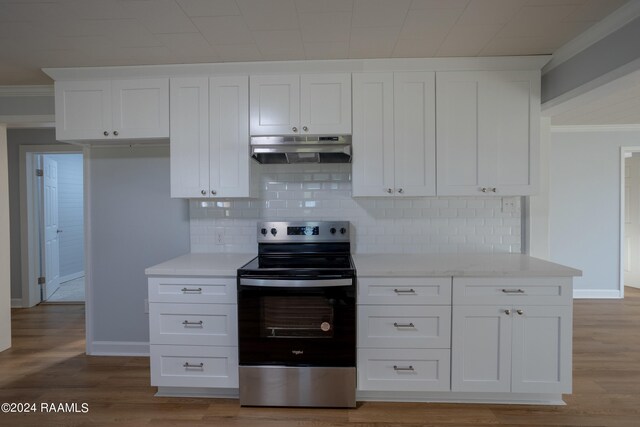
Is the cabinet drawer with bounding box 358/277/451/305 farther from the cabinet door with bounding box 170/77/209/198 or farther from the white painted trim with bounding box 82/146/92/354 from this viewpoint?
the white painted trim with bounding box 82/146/92/354

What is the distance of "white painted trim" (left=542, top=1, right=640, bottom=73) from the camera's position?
1768mm

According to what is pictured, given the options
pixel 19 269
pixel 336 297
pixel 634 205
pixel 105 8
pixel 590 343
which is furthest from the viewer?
pixel 634 205

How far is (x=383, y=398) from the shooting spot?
2.24 m

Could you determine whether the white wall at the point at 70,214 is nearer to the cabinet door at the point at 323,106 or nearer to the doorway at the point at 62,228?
the doorway at the point at 62,228

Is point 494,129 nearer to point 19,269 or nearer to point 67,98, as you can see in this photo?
point 67,98

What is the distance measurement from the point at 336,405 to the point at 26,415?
189 cm

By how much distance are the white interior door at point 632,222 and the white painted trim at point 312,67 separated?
4049mm

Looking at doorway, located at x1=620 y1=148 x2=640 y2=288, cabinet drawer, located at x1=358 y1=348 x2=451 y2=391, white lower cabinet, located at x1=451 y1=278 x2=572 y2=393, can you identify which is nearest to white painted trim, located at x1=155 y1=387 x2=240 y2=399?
cabinet drawer, located at x1=358 y1=348 x2=451 y2=391

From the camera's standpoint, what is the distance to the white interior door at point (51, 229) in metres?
4.54

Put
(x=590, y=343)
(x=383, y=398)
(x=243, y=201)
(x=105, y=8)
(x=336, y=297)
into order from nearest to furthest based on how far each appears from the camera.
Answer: (x=105, y=8), (x=336, y=297), (x=383, y=398), (x=243, y=201), (x=590, y=343)

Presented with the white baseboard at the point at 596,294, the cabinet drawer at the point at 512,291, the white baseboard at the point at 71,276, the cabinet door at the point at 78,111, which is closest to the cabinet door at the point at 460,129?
the cabinet drawer at the point at 512,291

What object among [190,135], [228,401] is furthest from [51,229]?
[228,401]

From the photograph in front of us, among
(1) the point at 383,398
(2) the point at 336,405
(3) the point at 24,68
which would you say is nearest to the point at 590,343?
(1) the point at 383,398

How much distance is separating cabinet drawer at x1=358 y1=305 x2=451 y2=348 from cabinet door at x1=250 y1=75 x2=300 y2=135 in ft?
4.44
